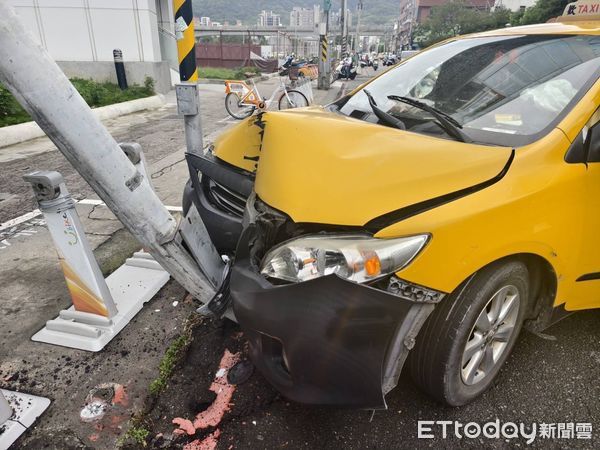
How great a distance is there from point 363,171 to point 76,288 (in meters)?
1.97

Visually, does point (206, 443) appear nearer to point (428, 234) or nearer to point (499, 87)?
point (428, 234)

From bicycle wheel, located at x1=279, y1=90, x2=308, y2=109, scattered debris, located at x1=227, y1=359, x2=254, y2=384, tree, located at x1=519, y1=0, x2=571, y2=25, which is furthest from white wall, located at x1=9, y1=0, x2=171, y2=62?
tree, located at x1=519, y1=0, x2=571, y2=25

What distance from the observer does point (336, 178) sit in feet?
6.18

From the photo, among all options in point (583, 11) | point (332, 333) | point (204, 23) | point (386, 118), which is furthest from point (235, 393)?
point (204, 23)

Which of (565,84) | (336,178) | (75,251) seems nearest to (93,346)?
(75,251)

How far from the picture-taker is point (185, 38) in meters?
3.75

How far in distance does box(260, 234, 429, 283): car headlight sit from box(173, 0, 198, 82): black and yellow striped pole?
2592 mm

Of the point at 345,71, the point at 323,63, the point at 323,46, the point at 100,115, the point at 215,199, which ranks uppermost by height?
the point at 323,46

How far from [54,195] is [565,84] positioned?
276 cm

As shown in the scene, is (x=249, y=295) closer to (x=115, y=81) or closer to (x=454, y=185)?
(x=454, y=185)

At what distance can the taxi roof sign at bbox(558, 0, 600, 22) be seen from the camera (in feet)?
9.61

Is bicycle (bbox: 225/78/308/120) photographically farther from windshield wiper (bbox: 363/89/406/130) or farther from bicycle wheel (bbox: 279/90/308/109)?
windshield wiper (bbox: 363/89/406/130)

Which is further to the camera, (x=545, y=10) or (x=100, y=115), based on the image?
(x=545, y=10)

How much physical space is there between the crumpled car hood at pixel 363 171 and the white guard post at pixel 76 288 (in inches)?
45.8
